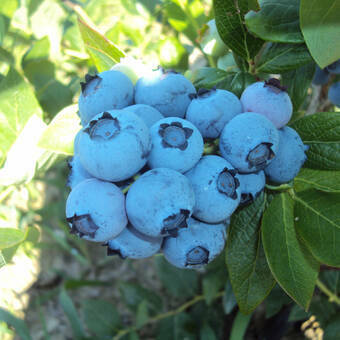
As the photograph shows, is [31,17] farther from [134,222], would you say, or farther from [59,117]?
[134,222]

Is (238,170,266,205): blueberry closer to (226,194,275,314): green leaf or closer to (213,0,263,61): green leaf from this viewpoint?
(226,194,275,314): green leaf

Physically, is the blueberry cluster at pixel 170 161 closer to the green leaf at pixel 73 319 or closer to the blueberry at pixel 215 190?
the blueberry at pixel 215 190

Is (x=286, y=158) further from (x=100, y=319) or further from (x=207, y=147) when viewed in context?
(x=100, y=319)

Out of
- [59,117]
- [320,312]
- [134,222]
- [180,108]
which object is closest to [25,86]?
[59,117]

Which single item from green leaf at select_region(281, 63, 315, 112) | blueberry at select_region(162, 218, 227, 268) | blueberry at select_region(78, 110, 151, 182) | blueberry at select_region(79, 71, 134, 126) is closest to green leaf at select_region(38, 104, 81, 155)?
blueberry at select_region(79, 71, 134, 126)

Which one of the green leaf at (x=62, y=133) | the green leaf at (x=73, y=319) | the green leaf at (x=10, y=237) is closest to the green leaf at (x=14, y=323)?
the green leaf at (x=73, y=319)

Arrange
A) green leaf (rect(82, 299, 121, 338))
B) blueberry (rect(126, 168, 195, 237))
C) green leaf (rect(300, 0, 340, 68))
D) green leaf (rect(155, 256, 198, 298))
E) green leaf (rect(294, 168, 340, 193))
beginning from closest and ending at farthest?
blueberry (rect(126, 168, 195, 237)) < green leaf (rect(300, 0, 340, 68)) < green leaf (rect(294, 168, 340, 193)) < green leaf (rect(82, 299, 121, 338)) < green leaf (rect(155, 256, 198, 298))
